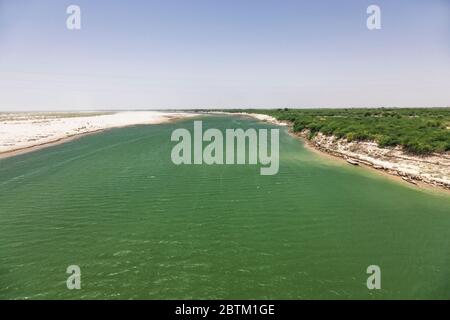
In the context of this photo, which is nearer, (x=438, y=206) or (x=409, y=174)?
(x=438, y=206)

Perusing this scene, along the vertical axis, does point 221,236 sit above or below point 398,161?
below

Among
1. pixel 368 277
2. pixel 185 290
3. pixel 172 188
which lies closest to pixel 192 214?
pixel 172 188

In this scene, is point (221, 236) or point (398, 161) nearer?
point (221, 236)

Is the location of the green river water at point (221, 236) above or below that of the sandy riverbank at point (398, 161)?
below

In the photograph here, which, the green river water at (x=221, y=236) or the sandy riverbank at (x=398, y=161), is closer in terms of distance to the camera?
the green river water at (x=221, y=236)
